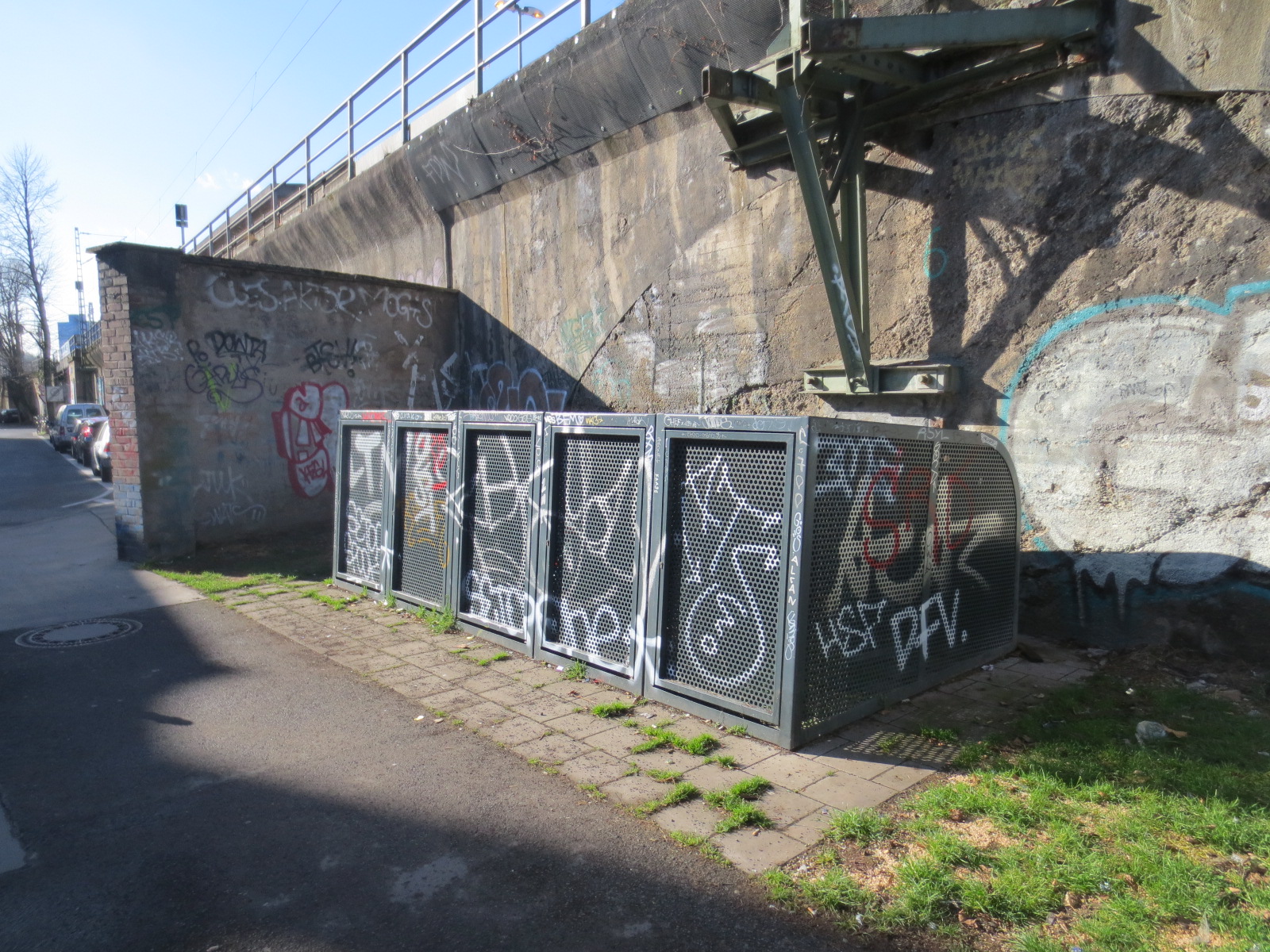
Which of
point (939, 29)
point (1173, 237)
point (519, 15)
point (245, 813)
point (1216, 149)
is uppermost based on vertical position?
point (519, 15)

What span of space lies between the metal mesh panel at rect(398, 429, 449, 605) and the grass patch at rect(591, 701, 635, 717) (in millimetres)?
2379

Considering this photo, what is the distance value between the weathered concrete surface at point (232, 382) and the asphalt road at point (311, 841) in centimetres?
465

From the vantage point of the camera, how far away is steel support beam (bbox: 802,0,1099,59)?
540cm

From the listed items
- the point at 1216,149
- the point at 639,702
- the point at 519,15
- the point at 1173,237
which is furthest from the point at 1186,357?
the point at 519,15

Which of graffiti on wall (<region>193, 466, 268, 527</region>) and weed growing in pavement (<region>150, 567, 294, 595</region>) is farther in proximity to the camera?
graffiti on wall (<region>193, 466, 268, 527</region>)

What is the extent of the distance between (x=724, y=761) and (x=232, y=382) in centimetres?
842

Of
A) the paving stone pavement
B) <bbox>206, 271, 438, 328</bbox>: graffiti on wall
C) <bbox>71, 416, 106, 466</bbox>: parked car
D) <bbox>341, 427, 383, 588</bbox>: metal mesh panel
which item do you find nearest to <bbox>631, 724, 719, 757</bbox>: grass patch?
the paving stone pavement

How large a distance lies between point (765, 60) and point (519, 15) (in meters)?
5.99

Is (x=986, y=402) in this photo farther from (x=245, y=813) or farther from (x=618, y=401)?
(x=245, y=813)

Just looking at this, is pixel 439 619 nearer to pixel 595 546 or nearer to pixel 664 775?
pixel 595 546

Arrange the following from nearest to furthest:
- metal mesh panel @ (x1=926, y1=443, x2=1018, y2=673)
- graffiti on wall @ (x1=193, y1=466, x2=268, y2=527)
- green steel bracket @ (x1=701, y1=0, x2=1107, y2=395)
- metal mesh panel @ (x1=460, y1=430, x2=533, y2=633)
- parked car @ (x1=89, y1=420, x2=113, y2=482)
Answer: metal mesh panel @ (x1=926, y1=443, x2=1018, y2=673) → green steel bracket @ (x1=701, y1=0, x2=1107, y2=395) → metal mesh panel @ (x1=460, y1=430, x2=533, y2=633) → graffiti on wall @ (x1=193, y1=466, x2=268, y2=527) → parked car @ (x1=89, y1=420, x2=113, y2=482)

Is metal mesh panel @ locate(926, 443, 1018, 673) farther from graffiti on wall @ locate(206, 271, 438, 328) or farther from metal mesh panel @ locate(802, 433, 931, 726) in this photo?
graffiti on wall @ locate(206, 271, 438, 328)

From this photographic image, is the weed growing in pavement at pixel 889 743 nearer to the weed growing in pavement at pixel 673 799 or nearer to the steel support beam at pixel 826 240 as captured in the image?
the weed growing in pavement at pixel 673 799

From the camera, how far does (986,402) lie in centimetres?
654
